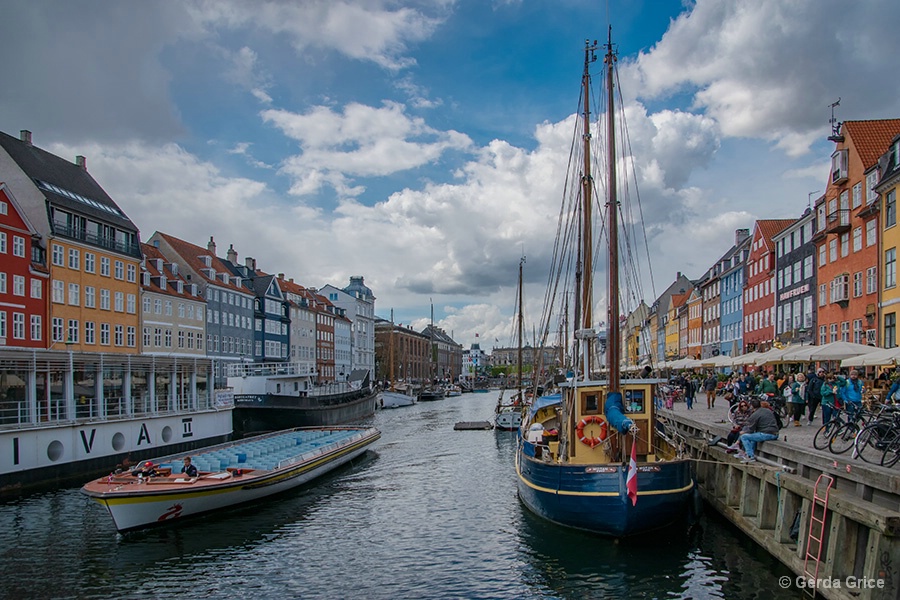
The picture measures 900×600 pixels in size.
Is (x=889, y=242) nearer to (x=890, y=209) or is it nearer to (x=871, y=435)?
(x=890, y=209)

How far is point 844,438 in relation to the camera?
1672 centimetres

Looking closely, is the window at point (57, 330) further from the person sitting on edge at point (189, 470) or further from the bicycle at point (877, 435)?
the bicycle at point (877, 435)

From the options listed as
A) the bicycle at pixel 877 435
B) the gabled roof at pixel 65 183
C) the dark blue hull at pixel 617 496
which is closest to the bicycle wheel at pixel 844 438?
the bicycle at pixel 877 435

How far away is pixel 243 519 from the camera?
22625mm

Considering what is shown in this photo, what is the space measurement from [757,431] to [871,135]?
30760 mm

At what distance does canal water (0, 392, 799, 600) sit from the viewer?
50.6ft

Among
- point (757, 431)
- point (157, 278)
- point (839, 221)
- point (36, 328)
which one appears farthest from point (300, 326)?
point (757, 431)

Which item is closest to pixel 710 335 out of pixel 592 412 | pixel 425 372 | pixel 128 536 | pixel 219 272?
pixel 219 272

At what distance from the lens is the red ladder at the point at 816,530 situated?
1330 centimetres

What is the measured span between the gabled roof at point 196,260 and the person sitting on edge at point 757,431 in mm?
56752

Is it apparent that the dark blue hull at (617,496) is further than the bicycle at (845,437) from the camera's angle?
Yes

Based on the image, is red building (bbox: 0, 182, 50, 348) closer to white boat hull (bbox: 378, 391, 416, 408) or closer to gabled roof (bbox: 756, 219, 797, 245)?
white boat hull (bbox: 378, 391, 416, 408)

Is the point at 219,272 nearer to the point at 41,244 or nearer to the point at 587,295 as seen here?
the point at 41,244

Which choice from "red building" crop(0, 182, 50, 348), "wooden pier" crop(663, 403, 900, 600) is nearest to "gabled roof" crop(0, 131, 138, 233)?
"red building" crop(0, 182, 50, 348)
